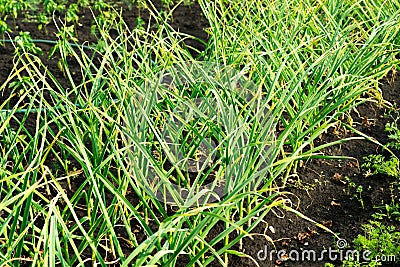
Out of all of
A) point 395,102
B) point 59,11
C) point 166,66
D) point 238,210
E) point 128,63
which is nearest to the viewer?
point 238,210

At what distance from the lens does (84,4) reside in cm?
542

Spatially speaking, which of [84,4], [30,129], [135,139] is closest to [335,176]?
[135,139]

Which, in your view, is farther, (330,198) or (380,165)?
(380,165)

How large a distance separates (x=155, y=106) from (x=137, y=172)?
0.52 meters

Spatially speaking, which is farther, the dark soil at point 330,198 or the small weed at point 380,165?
the small weed at point 380,165

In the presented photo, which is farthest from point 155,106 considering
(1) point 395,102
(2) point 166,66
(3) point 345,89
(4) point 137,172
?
(1) point 395,102

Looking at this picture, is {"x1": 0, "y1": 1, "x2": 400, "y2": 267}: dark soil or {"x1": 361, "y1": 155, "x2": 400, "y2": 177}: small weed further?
{"x1": 361, "y1": 155, "x2": 400, "y2": 177}: small weed

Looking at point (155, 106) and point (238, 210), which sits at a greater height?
point (155, 106)

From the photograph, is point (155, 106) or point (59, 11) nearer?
point (155, 106)

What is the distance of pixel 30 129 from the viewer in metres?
3.70

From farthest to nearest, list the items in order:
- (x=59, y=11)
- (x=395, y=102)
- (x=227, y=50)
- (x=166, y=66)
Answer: (x=59, y=11), (x=395, y=102), (x=227, y=50), (x=166, y=66)

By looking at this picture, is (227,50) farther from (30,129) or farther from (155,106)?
(30,129)

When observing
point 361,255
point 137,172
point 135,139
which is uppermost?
point 135,139

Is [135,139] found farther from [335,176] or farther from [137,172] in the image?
[335,176]
